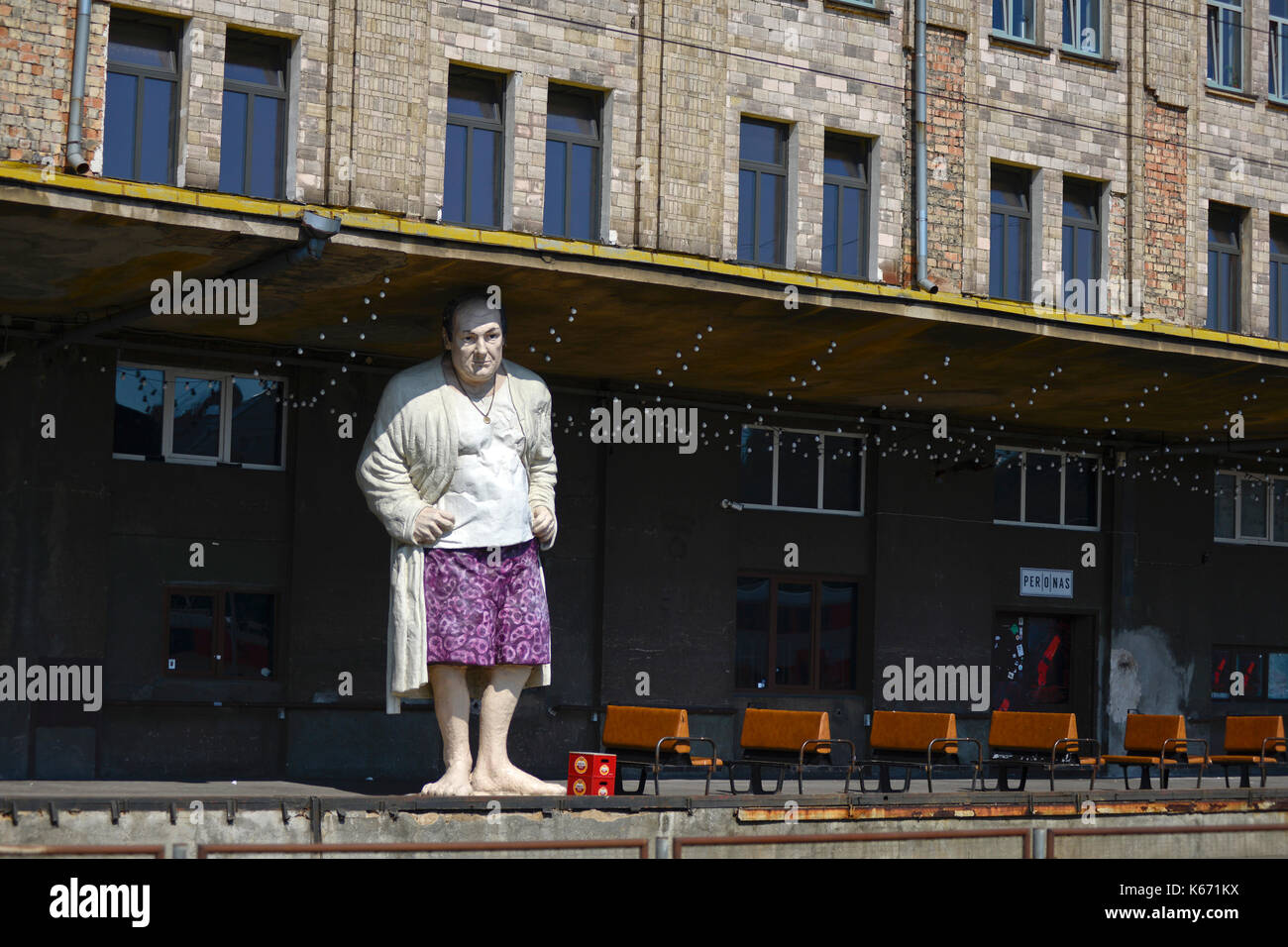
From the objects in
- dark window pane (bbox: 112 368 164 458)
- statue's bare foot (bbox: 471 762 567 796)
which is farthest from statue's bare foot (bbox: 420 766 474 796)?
dark window pane (bbox: 112 368 164 458)

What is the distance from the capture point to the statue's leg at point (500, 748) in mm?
15172

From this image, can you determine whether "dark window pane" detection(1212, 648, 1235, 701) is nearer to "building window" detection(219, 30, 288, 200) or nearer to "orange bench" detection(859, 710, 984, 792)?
"orange bench" detection(859, 710, 984, 792)

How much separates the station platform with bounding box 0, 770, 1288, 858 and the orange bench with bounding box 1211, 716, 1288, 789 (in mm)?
1500

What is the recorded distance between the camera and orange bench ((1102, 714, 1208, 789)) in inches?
741

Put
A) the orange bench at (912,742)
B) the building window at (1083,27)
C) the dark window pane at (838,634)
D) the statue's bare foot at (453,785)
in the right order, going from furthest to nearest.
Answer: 1. the building window at (1083,27)
2. the dark window pane at (838,634)
3. the orange bench at (912,742)
4. the statue's bare foot at (453,785)

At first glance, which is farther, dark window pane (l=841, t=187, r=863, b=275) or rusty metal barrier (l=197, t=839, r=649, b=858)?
dark window pane (l=841, t=187, r=863, b=275)

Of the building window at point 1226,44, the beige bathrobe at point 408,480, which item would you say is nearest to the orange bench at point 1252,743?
the beige bathrobe at point 408,480

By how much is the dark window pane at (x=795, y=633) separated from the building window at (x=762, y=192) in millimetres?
4288

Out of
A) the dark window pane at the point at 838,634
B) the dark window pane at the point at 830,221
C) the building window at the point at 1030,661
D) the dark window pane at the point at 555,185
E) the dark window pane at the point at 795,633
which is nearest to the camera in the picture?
the dark window pane at the point at 555,185

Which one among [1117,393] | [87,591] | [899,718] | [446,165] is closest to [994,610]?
[1117,393]

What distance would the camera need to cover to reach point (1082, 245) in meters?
24.2
